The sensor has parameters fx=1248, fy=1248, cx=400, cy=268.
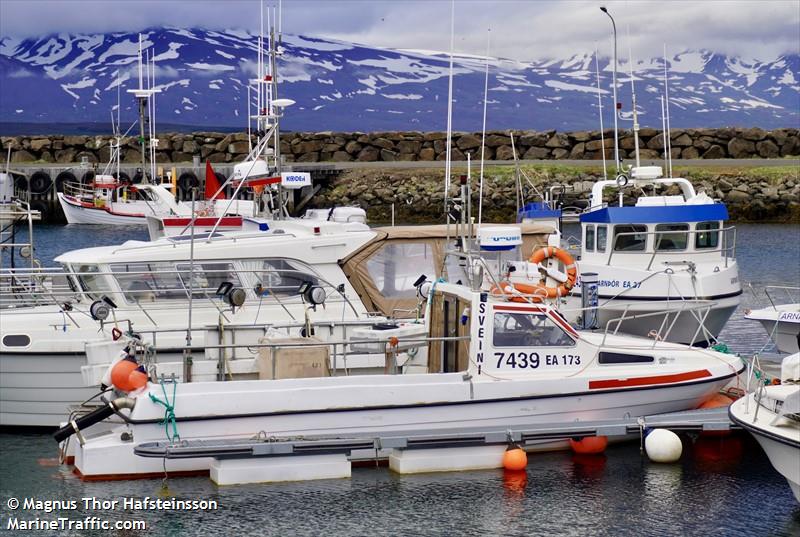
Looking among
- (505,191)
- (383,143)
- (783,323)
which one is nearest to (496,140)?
(383,143)

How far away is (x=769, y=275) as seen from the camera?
99.2ft

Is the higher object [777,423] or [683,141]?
[683,141]

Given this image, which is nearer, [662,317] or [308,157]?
[662,317]

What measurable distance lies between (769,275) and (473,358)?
19319mm

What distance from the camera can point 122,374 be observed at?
12.3 meters

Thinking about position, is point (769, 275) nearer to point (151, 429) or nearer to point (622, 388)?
point (622, 388)

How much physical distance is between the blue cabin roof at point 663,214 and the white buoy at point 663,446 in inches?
234

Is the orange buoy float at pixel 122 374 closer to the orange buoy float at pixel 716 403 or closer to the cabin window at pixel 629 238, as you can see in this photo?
the orange buoy float at pixel 716 403

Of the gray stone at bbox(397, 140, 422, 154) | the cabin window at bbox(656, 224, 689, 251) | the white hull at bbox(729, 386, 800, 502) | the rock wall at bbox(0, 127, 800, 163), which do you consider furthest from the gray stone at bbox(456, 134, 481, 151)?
the white hull at bbox(729, 386, 800, 502)

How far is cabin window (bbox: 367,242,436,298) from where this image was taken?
16.0 m

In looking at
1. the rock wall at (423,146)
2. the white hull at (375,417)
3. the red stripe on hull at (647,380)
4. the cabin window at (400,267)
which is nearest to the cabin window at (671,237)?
the cabin window at (400,267)

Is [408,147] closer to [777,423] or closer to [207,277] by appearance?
[207,277]

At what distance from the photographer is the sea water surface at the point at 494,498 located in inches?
447

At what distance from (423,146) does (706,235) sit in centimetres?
4220
